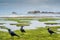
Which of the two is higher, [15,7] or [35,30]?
[15,7]

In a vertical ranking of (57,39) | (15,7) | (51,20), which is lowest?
(57,39)

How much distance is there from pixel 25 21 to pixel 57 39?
0.51 metres

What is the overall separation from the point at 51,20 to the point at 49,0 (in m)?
0.30

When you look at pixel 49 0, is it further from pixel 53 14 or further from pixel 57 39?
pixel 57 39

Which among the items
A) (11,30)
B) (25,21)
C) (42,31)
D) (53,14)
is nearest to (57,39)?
(42,31)

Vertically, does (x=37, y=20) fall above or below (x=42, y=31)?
above

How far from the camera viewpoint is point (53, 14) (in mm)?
1935

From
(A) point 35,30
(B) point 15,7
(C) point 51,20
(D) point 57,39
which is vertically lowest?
(D) point 57,39

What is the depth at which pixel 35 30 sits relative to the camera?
1.87m

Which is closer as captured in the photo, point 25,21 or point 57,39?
point 57,39

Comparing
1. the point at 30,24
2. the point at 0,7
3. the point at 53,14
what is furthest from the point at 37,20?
the point at 0,7

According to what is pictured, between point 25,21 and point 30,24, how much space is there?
0.28ft

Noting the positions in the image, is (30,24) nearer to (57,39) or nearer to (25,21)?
(25,21)

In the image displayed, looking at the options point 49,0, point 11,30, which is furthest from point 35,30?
point 49,0
